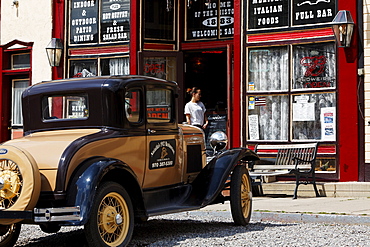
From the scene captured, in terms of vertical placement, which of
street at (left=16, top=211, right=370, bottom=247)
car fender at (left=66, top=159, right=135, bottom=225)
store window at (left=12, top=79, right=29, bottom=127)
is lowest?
street at (left=16, top=211, right=370, bottom=247)

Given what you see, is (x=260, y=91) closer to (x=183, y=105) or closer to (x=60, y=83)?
(x=183, y=105)

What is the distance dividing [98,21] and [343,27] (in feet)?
18.7

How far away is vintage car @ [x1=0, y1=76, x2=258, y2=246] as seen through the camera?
633 cm

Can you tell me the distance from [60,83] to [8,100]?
9.92m

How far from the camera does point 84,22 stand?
15625 millimetres

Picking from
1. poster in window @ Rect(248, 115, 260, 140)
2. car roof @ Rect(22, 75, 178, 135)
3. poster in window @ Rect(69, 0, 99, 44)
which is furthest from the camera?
poster in window @ Rect(69, 0, 99, 44)

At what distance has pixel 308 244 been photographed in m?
7.05

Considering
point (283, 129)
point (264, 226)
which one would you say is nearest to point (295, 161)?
point (283, 129)

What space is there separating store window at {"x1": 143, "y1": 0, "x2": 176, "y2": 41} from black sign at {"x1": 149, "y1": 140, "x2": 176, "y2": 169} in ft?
23.4

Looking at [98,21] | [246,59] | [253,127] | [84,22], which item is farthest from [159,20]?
[253,127]

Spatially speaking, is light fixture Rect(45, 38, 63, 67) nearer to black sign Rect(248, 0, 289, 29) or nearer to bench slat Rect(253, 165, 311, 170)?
black sign Rect(248, 0, 289, 29)

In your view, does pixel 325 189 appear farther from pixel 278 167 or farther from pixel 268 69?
pixel 268 69

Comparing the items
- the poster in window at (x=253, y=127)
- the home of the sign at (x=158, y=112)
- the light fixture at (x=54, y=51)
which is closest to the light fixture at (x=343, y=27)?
the poster in window at (x=253, y=127)

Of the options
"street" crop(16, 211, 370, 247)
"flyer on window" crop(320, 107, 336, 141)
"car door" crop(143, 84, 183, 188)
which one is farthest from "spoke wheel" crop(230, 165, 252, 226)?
"flyer on window" crop(320, 107, 336, 141)
